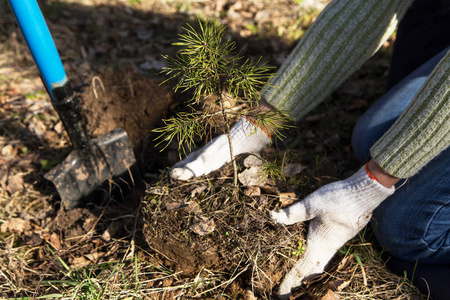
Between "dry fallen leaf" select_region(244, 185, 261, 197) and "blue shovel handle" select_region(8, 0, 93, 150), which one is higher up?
"blue shovel handle" select_region(8, 0, 93, 150)

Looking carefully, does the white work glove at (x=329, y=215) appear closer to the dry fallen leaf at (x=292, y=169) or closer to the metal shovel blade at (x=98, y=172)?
the dry fallen leaf at (x=292, y=169)

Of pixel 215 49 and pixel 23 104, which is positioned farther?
pixel 23 104

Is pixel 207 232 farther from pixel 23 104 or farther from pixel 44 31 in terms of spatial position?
pixel 23 104

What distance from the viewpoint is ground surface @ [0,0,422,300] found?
155 cm

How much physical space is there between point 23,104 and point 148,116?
1039 mm

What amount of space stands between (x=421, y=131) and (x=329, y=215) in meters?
0.49

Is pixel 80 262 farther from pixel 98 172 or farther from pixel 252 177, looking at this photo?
pixel 252 177

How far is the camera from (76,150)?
2.02 meters

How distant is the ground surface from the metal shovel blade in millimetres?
94

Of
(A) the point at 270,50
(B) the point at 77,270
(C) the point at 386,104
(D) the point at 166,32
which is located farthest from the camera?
(D) the point at 166,32

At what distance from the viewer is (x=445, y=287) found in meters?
1.55

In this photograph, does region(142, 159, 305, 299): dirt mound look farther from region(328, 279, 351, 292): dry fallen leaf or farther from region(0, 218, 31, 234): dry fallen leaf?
region(0, 218, 31, 234): dry fallen leaf

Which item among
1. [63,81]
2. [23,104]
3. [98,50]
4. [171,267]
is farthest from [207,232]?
[98,50]

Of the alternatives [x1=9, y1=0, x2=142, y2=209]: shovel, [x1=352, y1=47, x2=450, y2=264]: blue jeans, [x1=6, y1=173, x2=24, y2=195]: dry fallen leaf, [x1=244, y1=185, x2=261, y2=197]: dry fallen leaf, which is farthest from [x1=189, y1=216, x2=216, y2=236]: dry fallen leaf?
[x1=6, y1=173, x2=24, y2=195]: dry fallen leaf
